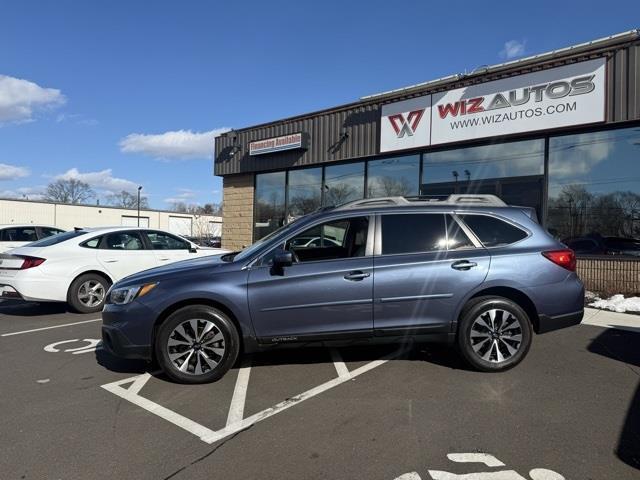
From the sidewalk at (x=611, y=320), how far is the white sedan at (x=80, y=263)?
24.5ft

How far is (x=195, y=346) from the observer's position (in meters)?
4.62

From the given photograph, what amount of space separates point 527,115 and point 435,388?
794 centimetres

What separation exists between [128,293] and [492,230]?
3858mm

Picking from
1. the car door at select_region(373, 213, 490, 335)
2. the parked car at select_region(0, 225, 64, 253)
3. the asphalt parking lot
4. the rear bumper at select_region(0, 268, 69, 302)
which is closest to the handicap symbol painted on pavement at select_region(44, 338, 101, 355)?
the asphalt parking lot

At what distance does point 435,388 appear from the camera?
14.6 ft

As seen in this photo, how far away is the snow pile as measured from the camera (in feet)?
26.9

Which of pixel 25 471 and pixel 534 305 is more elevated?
pixel 534 305

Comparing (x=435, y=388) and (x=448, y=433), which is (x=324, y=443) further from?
(x=435, y=388)

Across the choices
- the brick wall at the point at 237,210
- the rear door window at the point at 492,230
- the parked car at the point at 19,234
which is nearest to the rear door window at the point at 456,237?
the rear door window at the point at 492,230

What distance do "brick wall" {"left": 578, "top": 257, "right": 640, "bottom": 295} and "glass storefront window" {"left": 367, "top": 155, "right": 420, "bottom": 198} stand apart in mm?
4435

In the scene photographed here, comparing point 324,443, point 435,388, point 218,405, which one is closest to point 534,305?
point 435,388

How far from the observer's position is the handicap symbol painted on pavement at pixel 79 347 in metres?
6.01

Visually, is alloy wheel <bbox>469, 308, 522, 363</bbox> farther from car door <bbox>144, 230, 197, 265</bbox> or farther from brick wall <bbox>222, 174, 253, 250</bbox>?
brick wall <bbox>222, 174, 253, 250</bbox>

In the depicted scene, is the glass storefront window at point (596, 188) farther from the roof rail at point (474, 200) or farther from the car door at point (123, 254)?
the car door at point (123, 254)
